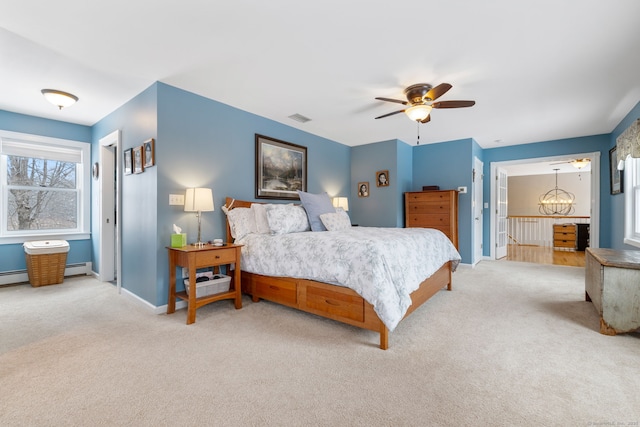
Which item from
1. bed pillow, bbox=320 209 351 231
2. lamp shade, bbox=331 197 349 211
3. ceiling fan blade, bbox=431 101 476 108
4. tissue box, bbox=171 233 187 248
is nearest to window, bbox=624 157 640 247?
ceiling fan blade, bbox=431 101 476 108

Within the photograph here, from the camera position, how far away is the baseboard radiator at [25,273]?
3.90 metres

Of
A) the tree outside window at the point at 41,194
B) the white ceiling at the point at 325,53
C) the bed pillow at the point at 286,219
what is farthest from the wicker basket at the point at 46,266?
the bed pillow at the point at 286,219

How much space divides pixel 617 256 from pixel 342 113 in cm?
330

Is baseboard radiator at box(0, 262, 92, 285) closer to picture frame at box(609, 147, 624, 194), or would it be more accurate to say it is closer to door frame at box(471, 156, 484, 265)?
door frame at box(471, 156, 484, 265)

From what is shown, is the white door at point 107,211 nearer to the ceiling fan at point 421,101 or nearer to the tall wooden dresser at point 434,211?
the ceiling fan at point 421,101

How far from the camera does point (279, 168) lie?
4324 millimetres

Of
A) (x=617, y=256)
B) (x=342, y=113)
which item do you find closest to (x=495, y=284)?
(x=617, y=256)

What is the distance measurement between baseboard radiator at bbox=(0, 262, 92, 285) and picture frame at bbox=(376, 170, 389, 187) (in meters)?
5.13

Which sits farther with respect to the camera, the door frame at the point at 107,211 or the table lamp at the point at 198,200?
the door frame at the point at 107,211

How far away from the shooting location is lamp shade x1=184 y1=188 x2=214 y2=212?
294 cm

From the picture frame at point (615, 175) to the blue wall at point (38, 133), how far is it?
7.91m

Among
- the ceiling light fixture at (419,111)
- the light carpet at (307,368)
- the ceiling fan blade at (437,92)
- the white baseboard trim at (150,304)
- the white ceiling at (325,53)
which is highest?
the white ceiling at (325,53)

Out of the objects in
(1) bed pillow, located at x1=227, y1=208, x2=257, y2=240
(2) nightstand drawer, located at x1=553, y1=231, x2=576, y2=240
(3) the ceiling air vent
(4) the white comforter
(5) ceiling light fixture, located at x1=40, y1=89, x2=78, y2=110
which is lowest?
(2) nightstand drawer, located at x1=553, y1=231, x2=576, y2=240

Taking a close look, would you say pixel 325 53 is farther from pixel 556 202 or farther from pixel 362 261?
pixel 556 202
